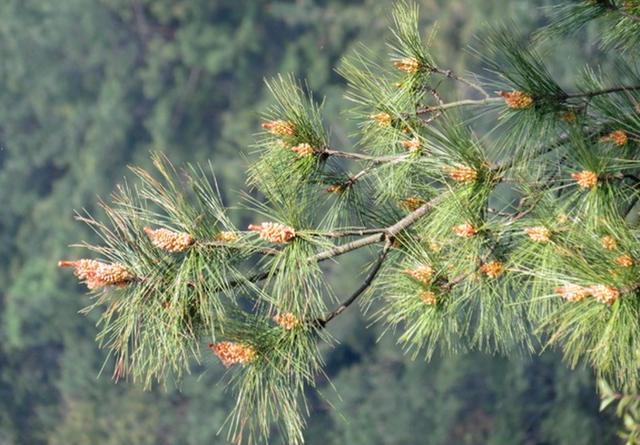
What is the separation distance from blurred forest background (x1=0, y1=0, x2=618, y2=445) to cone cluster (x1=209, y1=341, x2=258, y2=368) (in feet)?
23.1

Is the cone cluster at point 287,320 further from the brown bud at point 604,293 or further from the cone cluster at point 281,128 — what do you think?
the brown bud at point 604,293

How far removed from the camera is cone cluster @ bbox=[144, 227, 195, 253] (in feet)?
5.02

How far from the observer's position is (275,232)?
160 centimetres

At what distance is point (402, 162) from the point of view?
184cm

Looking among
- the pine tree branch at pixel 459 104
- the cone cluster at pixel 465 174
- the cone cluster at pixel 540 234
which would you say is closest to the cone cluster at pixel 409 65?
the pine tree branch at pixel 459 104

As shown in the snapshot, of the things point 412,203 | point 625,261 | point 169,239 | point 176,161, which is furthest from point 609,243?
point 176,161

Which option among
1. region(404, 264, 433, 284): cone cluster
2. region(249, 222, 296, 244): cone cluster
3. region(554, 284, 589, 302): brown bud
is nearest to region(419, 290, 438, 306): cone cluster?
region(404, 264, 433, 284): cone cluster

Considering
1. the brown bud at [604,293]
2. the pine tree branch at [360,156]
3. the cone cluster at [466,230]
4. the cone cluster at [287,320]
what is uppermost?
the pine tree branch at [360,156]

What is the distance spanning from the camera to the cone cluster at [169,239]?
1.53 metres

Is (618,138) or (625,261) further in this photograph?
(618,138)

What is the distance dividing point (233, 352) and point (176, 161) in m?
10.0

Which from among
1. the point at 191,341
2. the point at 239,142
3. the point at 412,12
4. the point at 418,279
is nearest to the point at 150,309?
the point at 191,341

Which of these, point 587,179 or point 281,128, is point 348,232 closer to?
point 281,128

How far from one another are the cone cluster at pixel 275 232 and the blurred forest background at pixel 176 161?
7018mm
